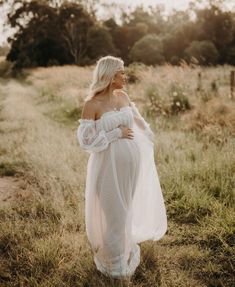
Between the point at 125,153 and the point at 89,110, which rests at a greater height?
the point at 89,110

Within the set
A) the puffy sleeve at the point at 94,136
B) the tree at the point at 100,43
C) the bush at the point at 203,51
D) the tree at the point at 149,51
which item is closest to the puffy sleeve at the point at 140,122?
the puffy sleeve at the point at 94,136

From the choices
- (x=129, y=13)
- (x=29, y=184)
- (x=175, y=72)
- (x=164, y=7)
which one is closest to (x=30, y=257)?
(x=29, y=184)

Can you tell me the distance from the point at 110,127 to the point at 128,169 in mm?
406

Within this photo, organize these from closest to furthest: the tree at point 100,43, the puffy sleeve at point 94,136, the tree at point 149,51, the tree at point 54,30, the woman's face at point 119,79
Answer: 1. the puffy sleeve at point 94,136
2. the woman's face at point 119,79
3. the tree at point 149,51
4. the tree at point 100,43
5. the tree at point 54,30

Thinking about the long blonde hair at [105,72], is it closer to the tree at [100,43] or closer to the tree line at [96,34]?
the tree line at [96,34]

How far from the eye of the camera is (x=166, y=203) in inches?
197

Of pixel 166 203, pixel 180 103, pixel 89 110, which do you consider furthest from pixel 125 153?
pixel 180 103

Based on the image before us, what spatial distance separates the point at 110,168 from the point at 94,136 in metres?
0.31

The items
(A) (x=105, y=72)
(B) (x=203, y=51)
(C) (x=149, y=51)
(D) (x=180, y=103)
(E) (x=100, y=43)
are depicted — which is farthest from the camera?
(E) (x=100, y=43)

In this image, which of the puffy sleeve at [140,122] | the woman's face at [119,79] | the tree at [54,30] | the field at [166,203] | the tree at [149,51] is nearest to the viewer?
the woman's face at [119,79]

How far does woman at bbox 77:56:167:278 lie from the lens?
134 inches

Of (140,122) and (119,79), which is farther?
(140,122)

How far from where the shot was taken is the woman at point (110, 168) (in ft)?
11.2

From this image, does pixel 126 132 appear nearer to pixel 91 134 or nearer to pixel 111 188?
pixel 91 134
